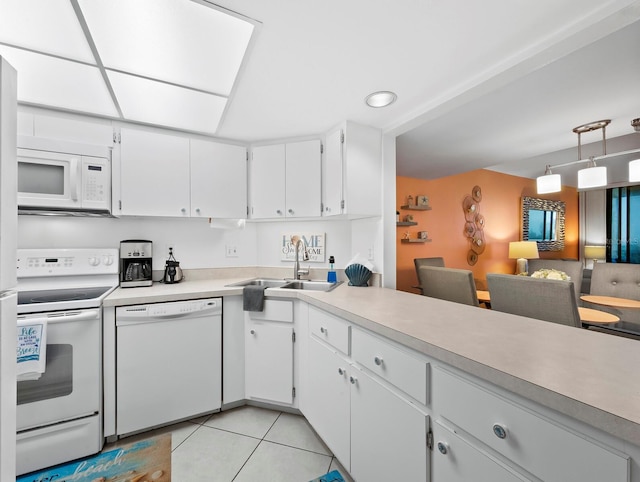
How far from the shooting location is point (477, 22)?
3.76 ft

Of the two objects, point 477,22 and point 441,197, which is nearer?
point 477,22

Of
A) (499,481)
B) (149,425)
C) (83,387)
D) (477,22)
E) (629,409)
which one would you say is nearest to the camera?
(629,409)

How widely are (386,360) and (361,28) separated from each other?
1.40 m

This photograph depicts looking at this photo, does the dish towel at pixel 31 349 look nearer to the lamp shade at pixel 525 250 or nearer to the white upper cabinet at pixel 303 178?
the white upper cabinet at pixel 303 178

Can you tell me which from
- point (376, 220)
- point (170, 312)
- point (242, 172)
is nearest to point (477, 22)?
point (376, 220)

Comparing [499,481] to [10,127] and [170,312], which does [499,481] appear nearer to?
[10,127]

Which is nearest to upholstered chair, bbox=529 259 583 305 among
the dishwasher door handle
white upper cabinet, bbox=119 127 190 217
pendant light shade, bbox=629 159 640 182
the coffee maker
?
pendant light shade, bbox=629 159 640 182

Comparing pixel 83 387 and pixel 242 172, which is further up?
pixel 242 172

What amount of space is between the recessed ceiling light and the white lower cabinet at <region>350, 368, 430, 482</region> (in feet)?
5.19

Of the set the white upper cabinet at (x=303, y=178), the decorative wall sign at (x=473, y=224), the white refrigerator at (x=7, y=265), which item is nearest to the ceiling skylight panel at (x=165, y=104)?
the white upper cabinet at (x=303, y=178)

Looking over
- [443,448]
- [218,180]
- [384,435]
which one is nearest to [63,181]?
[218,180]

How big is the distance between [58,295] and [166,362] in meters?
0.80

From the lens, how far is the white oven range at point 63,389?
148cm

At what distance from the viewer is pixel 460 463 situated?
853mm
